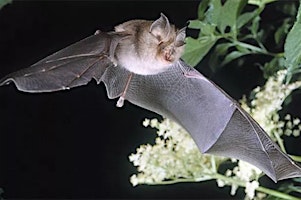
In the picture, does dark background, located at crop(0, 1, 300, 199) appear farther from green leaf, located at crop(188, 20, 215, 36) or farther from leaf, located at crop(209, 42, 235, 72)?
green leaf, located at crop(188, 20, 215, 36)

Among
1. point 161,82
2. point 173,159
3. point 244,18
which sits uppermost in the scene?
point 244,18

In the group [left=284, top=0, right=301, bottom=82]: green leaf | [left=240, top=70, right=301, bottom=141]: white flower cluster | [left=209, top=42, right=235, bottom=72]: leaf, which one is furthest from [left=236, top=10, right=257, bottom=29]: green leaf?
[left=284, top=0, right=301, bottom=82]: green leaf

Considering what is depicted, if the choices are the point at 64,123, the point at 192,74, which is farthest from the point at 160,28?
the point at 64,123

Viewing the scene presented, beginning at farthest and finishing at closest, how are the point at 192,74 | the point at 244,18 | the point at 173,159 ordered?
the point at 244,18, the point at 173,159, the point at 192,74

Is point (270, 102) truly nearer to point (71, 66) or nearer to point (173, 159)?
point (173, 159)

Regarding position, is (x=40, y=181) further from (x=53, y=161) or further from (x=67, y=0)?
(x=67, y=0)

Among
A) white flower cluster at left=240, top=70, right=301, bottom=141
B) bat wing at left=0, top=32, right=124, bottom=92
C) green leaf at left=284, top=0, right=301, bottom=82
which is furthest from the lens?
white flower cluster at left=240, top=70, right=301, bottom=141
